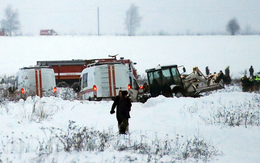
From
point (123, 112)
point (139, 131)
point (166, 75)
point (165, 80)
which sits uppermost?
point (166, 75)

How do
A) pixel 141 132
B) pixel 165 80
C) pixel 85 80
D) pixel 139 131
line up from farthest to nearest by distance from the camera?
pixel 165 80, pixel 85 80, pixel 139 131, pixel 141 132

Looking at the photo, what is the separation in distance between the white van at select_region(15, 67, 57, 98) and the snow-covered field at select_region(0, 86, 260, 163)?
331cm

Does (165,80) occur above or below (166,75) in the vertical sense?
below

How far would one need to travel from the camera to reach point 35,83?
17891 mm

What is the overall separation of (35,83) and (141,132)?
32.9ft

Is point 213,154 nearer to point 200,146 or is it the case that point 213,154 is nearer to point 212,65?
point 200,146

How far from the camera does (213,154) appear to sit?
7.42 metres

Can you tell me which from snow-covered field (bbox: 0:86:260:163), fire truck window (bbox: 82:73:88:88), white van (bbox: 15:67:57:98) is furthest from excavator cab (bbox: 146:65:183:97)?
white van (bbox: 15:67:57:98)

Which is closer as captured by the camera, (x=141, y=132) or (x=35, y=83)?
(x=141, y=132)

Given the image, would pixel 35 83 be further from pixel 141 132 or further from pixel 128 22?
pixel 128 22

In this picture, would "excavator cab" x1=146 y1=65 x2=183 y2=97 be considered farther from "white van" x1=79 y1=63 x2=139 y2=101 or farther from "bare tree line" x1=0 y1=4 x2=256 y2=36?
"bare tree line" x1=0 y1=4 x2=256 y2=36

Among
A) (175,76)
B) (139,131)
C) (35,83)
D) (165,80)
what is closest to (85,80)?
(35,83)

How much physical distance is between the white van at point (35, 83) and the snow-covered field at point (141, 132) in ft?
10.9

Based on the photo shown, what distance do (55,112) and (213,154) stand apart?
691 cm
